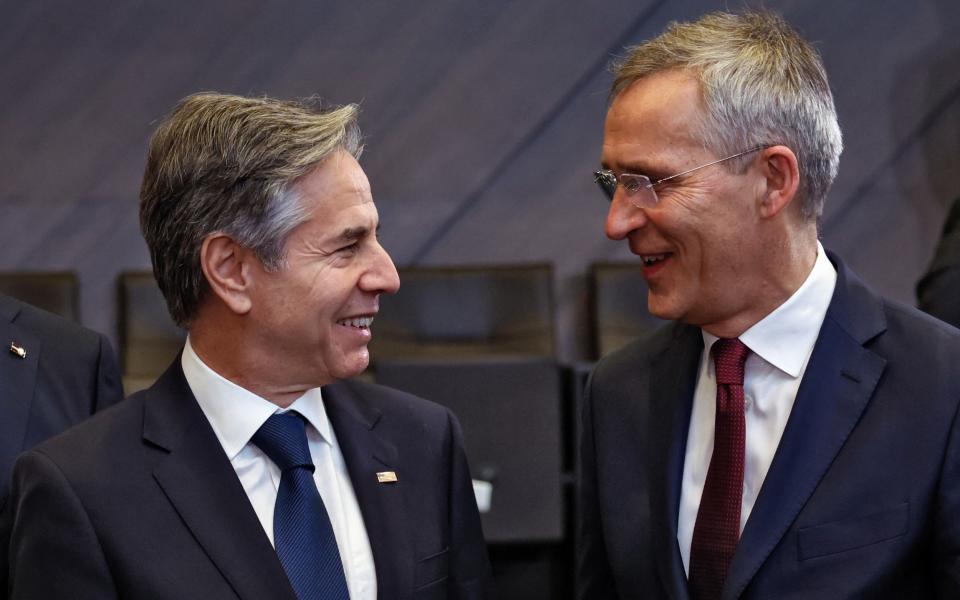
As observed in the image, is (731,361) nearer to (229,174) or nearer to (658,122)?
(658,122)

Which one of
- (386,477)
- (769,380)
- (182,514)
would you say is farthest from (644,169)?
(182,514)

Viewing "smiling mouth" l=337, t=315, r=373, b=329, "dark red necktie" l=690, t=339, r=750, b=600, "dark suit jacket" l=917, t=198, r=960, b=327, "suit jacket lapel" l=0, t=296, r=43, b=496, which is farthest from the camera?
"dark suit jacket" l=917, t=198, r=960, b=327

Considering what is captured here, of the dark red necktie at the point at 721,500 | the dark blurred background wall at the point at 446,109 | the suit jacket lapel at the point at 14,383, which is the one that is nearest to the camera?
the dark red necktie at the point at 721,500

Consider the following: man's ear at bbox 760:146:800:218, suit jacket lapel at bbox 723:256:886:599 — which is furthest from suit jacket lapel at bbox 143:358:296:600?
man's ear at bbox 760:146:800:218

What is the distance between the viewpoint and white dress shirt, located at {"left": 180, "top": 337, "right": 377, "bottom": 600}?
183 centimetres

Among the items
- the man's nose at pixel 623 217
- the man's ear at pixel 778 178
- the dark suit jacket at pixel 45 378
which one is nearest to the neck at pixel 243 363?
the dark suit jacket at pixel 45 378

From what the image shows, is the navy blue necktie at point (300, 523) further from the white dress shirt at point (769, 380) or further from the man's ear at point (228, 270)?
the white dress shirt at point (769, 380)

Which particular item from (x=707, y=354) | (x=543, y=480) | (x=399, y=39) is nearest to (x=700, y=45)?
(x=707, y=354)

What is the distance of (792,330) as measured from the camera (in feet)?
6.15

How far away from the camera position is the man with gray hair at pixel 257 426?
5.65 feet

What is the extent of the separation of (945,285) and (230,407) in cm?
153

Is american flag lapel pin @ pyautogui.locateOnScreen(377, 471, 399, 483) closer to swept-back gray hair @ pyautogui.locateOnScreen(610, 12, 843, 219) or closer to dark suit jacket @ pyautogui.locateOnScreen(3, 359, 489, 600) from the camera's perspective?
dark suit jacket @ pyautogui.locateOnScreen(3, 359, 489, 600)

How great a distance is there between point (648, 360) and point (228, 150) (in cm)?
77

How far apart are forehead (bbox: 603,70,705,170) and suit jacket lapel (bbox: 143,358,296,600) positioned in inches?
29.5
